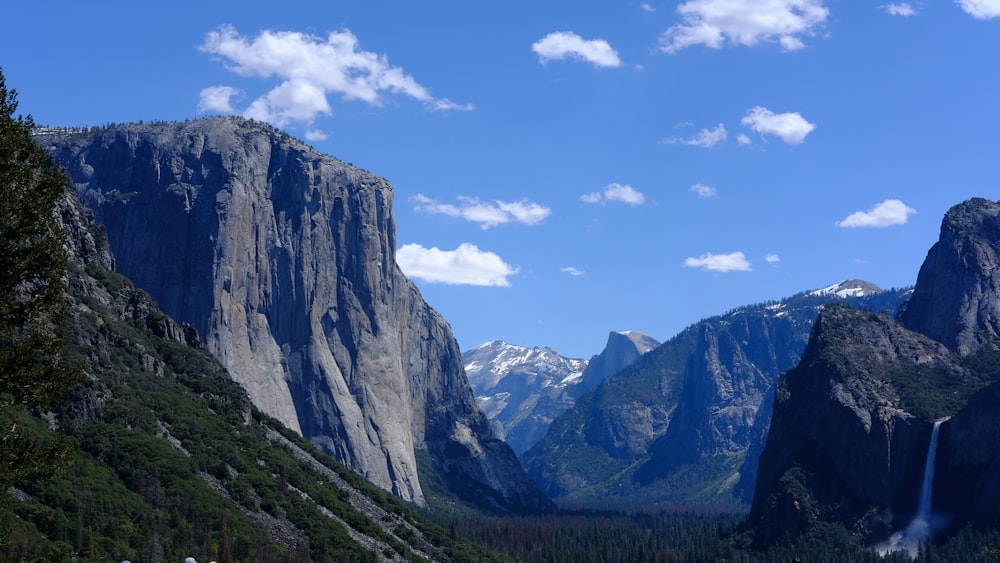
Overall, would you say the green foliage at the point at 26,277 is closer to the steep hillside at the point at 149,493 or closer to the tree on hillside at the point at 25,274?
the tree on hillside at the point at 25,274

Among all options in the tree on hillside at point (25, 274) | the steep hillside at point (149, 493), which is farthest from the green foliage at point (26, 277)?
the steep hillside at point (149, 493)

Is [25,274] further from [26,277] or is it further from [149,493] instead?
[149,493]

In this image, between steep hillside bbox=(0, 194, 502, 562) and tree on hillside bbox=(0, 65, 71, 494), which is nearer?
Answer: tree on hillside bbox=(0, 65, 71, 494)

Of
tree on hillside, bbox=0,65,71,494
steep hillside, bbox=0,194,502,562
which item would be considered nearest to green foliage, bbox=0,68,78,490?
tree on hillside, bbox=0,65,71,494

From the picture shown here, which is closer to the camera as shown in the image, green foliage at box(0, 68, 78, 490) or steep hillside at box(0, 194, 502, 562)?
green foliage at box(0, 68, 78, 490)

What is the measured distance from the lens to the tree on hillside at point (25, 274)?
46.6m

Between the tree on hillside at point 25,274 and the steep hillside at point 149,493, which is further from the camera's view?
the steep hillside at point 149,493

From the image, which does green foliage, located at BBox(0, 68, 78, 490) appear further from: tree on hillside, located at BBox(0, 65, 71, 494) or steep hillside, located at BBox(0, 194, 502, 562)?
steep hillside, located at BBox(0, 194, 502, 562)

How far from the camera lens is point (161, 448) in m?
170

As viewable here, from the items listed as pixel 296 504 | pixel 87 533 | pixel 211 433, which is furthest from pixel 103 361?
pixel 87 533

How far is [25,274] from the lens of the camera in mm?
47406

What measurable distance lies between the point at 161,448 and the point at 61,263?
422ft

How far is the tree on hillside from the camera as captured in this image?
46.6 metres

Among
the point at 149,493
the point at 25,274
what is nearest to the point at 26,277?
the point at 25,274
